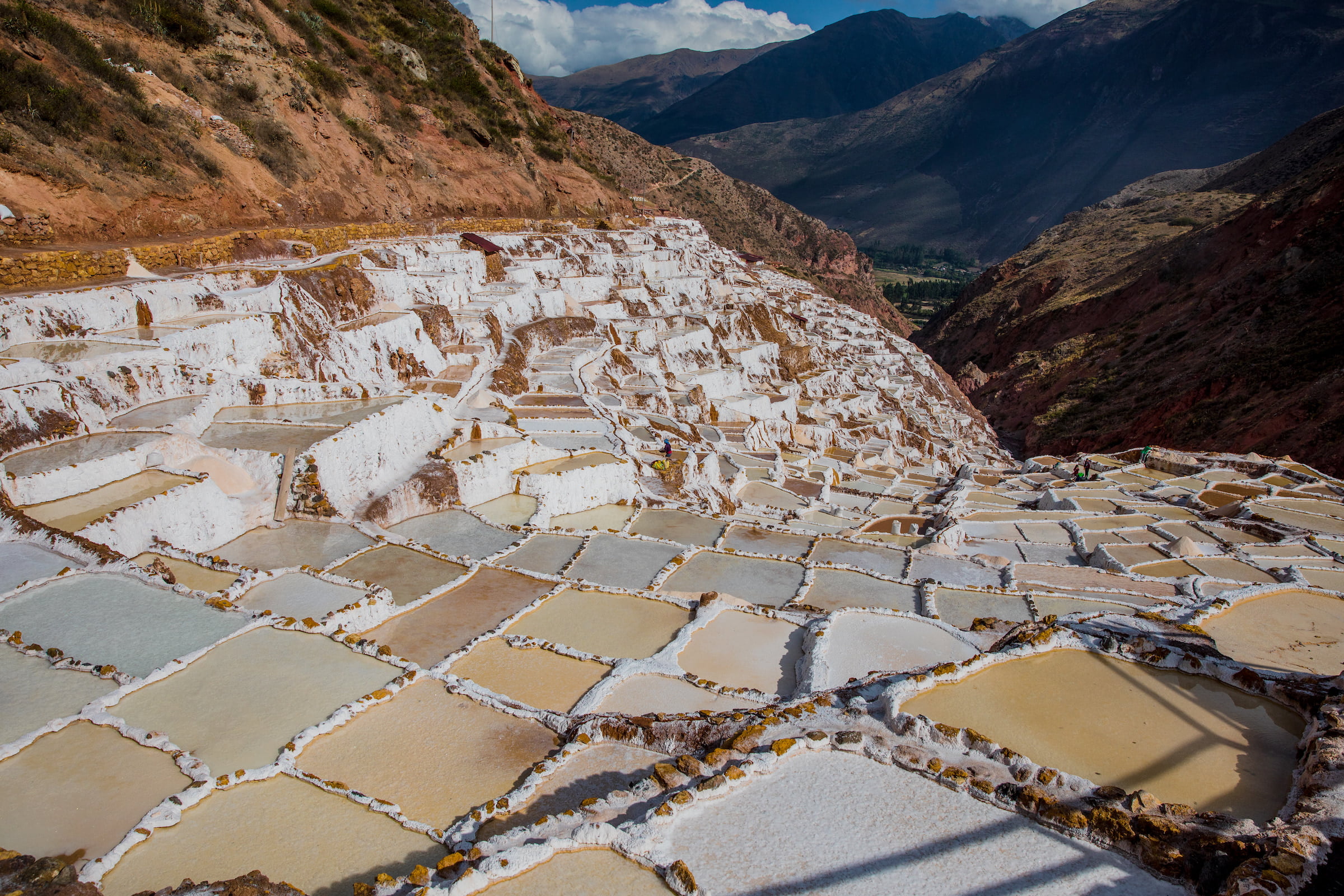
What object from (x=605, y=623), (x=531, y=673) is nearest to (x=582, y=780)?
(x=531, y=673)

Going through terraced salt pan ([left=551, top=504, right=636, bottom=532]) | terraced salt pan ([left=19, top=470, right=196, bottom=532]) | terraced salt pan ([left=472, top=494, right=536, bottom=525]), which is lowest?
terraced salt pan ([left=551, top=504, right=636, bottom=532])

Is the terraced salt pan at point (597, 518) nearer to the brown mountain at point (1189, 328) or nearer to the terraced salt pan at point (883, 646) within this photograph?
the terraced salt pan at point (883, 646)

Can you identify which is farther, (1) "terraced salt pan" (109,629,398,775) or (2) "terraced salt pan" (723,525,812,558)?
(2) "terraced salt pan" (723,525,812,558)

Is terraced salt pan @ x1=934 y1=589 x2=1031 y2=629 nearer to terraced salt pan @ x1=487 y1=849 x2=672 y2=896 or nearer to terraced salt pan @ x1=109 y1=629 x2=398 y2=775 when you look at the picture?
terraced salt pan @ x1=487 y1=849 x2=672 y2=896

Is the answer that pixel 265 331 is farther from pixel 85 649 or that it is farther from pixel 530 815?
pixel 530 815

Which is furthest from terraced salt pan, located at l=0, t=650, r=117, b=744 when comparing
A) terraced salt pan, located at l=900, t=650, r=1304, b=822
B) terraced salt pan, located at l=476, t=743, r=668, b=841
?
terraced salt pan, located at l=900, t=650, r=1304, b=822

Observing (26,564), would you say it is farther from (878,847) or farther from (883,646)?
(883,646)
